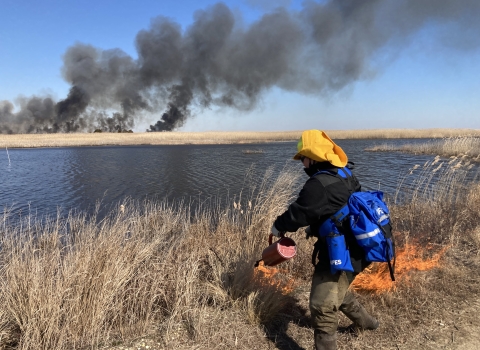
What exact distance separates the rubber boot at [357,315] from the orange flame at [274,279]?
2.66 ft

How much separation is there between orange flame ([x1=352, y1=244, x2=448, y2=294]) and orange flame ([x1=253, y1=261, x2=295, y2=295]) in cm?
72

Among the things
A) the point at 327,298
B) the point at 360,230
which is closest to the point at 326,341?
the point at 327,298

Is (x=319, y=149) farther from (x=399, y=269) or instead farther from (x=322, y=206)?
(x=399, y=269)

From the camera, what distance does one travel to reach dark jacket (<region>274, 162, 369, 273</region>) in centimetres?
252

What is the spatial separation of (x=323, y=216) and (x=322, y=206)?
0.14 m

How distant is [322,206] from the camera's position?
253 cm

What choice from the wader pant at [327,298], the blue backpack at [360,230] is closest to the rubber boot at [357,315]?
the wader pant at [327,298]

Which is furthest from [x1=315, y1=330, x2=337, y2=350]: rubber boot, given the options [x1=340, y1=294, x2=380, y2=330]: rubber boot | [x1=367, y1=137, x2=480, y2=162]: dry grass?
[x1=367, y1=137, x2=480, y2=162]: dry grass

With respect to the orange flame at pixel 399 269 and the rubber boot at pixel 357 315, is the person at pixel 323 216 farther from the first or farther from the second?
the orange flame at pixel 399 269

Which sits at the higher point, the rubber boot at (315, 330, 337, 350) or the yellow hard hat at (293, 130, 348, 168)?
the yellow hard hat at (293, 130, 348, 168)

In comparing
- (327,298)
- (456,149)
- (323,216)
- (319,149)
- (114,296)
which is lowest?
(114,296)

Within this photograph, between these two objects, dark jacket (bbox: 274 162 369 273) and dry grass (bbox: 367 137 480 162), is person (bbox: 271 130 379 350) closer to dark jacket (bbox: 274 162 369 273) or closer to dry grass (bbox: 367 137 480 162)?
dark jacket (bbox: 274 162 369 273)

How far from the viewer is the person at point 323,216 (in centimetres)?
254

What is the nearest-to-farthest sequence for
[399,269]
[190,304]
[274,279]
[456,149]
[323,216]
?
1. [323,216]
2. [190,304]
3. [274,279]
4. [399,269]
5. [456,149]
